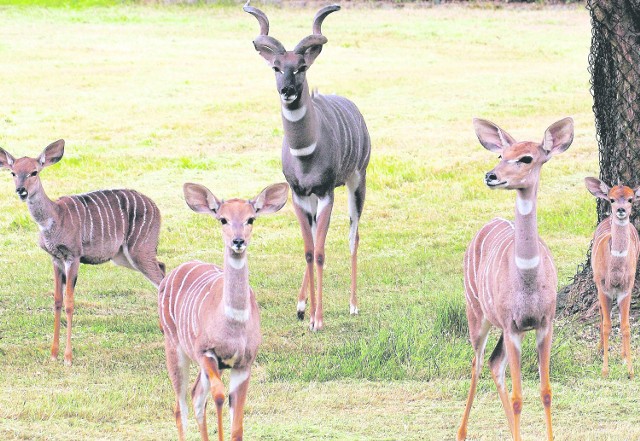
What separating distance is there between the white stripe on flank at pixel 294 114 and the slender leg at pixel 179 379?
2.98 meters

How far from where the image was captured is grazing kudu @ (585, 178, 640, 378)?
6.97m

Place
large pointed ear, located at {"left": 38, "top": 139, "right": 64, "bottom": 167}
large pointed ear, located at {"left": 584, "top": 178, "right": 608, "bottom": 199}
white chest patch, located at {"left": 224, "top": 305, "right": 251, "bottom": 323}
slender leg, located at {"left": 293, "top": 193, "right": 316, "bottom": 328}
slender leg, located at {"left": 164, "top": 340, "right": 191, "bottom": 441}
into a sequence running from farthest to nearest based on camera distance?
1. slender leg, located at {"left": 293, "top": 193, "right": 316, "bottom": 328}
2. large pointed ear, located at {"left": 38, "top": 139, "right": 64, "bottom": 167}
3. large pointed ear, located at {"left": 584, "top": 178, "right": 608, "bottom": 199}
4. slender leg, located at {"left": 164, "top": 340, "right": 191, "bottom": 441}
5. white chest patch, located at {"left": 224, "top": 305, "right": 251, "bottom": 323}

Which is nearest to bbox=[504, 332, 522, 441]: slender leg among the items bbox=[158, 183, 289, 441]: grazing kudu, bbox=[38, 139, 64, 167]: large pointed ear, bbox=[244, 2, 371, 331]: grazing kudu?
bbox=[158, 183, 289, 441]: grazing kudu

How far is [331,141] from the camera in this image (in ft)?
28.2

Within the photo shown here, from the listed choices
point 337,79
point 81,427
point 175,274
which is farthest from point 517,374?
point 337,79

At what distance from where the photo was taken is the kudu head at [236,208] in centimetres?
489

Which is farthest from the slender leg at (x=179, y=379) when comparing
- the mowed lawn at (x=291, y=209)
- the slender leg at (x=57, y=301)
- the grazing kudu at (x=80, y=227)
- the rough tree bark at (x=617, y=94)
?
the rough tree bark at (x=617, y=94)

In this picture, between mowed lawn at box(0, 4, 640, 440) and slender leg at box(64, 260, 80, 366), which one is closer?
mowed lawn at box(0, 4, 640, 440)

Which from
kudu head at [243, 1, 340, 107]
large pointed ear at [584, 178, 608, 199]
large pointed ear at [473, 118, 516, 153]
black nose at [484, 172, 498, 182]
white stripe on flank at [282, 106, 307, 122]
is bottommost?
large pointed ear at [584, 178, 608, 199]

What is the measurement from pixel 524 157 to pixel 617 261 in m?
2.18

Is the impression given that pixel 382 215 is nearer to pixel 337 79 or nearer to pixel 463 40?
pixel 337 79

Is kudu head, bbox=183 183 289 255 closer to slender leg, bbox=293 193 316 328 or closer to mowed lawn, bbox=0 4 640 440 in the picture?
mowed lawn, bbox=0 4 640 440

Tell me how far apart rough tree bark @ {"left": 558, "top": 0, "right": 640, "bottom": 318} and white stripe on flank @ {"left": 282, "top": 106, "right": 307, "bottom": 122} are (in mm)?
2056

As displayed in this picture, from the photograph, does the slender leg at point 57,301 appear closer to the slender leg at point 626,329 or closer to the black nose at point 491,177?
the black nose at point 491,177
